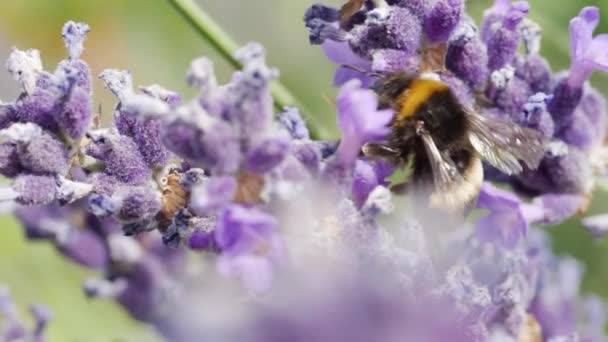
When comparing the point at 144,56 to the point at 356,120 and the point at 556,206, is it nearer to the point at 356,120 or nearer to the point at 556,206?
the point at 556,206

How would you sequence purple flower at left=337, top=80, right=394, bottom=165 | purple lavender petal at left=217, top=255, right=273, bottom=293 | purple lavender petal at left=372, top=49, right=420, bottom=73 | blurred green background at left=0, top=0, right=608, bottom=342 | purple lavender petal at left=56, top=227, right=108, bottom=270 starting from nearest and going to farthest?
purple lavender petal at left=217, top=255, right=273, bottom=293 < purple flower at left=337, top=80, right=394, bottom=165 < purple lavender petal at left=372, top=49, right=420, bottom=73 < purple lavender petal at left=56, top=227, right=108, bottom=270 < blurred green background at left=0, top=0, right=608, bottom=342

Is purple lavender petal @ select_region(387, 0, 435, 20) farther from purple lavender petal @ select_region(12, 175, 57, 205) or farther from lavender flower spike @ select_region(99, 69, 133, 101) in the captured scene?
purple lavender petal @ select_region(12, 175, 57, 205)

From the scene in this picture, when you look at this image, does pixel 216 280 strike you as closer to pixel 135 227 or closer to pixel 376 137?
pixel 135 227

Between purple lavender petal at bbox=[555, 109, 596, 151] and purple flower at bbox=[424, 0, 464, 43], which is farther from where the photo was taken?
purple lavender petal at bbox=[555, 109, 596, 151]

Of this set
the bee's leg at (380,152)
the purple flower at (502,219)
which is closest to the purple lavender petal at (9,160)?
the bee's leg at (380,152)

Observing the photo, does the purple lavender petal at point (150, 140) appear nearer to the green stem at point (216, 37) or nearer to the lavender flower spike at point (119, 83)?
the lavender flower spike at point (119, 83)

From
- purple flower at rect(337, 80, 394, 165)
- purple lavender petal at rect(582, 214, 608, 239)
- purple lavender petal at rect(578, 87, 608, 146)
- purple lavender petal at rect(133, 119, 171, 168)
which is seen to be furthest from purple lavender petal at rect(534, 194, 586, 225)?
purple lavender petal at rect(133, 119, 171, 168)

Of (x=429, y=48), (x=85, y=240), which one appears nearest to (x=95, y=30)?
(x=85, y=240)

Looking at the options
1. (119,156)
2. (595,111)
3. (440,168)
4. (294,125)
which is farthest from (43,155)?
(595,111)
